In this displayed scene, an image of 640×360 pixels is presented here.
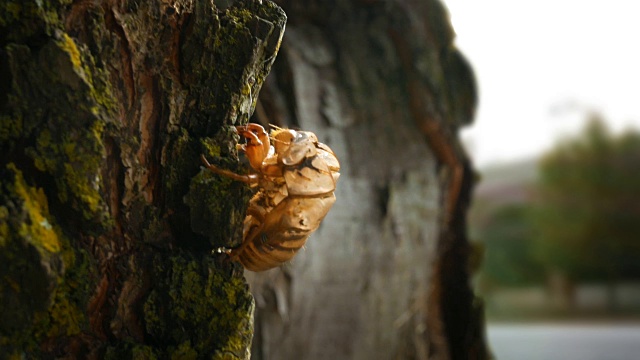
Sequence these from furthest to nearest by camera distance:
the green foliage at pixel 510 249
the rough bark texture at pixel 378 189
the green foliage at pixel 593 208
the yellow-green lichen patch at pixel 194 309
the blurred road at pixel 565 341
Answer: the green foliage at pixel 510 249 → the green foliage at pixel 593 208 → the blurred road at pixel 565 341 → the rough bark texture at pixel 378 189 → the yellow-green lichen patch at pixel 194 309

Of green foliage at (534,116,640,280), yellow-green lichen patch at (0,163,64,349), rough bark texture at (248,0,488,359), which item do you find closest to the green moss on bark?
yellow-green lichen patch at (0,163,64,349)

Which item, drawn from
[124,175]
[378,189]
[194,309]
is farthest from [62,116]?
[378,189]

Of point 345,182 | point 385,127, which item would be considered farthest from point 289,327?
point 385,127

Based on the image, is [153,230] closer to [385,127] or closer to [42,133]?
[42,133]

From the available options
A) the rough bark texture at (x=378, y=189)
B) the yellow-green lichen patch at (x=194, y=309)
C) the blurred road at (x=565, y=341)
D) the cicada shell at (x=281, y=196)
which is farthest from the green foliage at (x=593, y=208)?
the yellow-green lichen patch at (x=194, y=309)

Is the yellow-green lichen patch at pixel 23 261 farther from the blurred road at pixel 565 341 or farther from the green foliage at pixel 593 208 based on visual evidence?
the green foliage at pixel 593 208

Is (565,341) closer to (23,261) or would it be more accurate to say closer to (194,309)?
(194,309)
